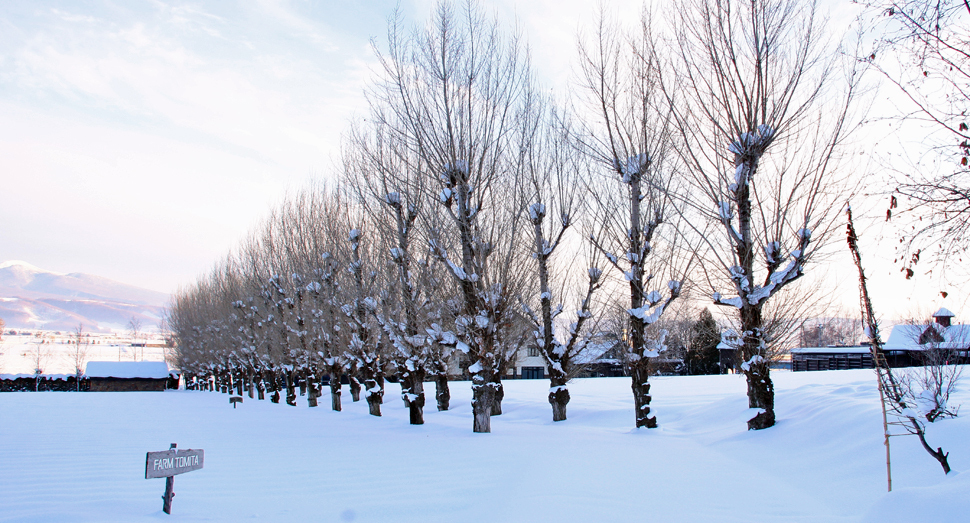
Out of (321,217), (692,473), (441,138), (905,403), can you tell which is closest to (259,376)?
(321,217)

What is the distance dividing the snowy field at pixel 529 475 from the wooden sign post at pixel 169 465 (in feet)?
0.65

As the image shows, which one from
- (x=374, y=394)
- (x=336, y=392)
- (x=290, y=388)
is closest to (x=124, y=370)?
(x=290, y=388)

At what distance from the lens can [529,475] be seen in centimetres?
786

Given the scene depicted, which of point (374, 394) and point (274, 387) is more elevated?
point (374, 394)

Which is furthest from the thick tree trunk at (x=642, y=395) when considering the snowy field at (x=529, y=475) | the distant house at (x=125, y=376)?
the distant house at (x=125, y=376)

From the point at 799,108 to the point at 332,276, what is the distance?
1607 centimetres

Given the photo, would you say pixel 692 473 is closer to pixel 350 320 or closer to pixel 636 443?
pixel 636 443

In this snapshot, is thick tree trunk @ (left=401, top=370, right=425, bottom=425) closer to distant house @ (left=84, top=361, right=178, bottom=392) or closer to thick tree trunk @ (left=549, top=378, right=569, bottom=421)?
thick tree trunk @ (left=549, top=378, right=569, bottom=421)

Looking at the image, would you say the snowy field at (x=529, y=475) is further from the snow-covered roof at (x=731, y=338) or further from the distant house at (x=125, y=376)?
the distant house at (x=125, y=376)

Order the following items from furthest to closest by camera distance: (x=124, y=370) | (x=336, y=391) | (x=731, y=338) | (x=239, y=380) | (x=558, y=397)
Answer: (x=124, y=370)
(x=239, y=380)
(x=336, y=391)
(x=558, y=397)
(x=731, y=338)

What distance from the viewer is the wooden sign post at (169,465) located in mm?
5754

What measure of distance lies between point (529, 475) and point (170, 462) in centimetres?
424

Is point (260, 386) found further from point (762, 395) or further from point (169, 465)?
point (169, 465)

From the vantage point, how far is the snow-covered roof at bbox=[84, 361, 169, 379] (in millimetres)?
64625
